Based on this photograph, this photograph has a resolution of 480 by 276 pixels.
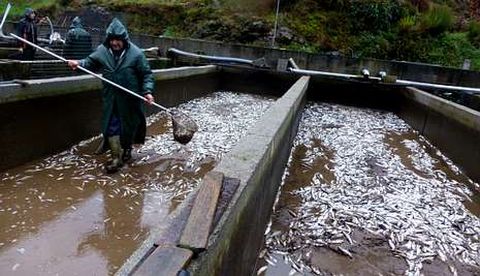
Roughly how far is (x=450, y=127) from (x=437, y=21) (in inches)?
590

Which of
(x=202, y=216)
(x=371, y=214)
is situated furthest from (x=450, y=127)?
(x=202, y=216)

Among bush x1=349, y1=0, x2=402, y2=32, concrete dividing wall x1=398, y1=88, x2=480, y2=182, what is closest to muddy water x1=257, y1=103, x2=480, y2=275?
concrete dividing wall x1=398, y1=88, x2=480, y2=182

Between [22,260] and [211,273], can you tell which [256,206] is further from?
[22,260]

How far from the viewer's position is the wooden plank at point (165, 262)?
197 centimetres

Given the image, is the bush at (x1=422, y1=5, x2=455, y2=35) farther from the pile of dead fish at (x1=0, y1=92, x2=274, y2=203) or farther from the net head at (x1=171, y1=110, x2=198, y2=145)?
the net head at (x1=171, y1=110, x2=198, y2=145)

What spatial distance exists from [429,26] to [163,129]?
17.9m

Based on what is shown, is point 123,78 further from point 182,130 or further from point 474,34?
point 474,34

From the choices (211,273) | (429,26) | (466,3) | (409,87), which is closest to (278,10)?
(429,26)

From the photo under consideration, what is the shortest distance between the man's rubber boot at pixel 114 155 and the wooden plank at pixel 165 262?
419 cm

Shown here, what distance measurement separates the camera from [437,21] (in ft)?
72.7

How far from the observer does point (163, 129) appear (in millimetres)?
9125

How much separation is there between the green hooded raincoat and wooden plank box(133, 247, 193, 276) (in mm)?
4276

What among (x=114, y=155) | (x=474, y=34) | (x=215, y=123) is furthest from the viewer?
(x=474, y=34)

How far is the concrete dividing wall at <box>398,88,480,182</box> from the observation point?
805 centimetres
